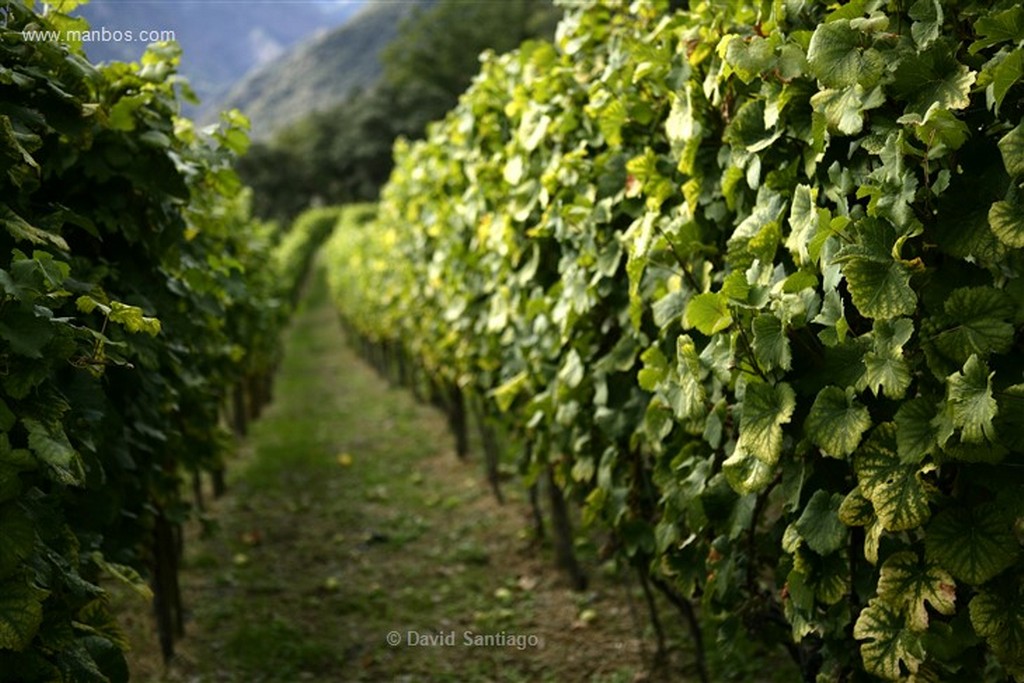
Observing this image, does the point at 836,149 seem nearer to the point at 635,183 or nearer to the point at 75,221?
the point at 635,183

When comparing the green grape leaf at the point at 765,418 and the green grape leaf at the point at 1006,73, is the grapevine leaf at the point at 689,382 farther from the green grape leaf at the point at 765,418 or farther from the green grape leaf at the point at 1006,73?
the green grape leaf at the point at 1006,73

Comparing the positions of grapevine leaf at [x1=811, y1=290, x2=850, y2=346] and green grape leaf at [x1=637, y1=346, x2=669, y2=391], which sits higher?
grapevine leaf at [x1=811, y1=290, x2=850, y2=346]

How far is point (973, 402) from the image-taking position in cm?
184

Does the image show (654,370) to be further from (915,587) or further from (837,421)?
(915,587)

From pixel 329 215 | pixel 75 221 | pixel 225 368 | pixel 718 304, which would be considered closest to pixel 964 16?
pixel 718 304

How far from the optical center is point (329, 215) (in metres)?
52.8

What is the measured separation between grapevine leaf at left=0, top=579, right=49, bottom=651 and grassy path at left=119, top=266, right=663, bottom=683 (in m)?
2.95

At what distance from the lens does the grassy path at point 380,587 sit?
4.87 m

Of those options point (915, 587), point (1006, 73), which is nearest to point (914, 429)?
point (915, 587)

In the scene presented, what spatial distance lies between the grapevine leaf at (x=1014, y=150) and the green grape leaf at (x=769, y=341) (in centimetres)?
64
